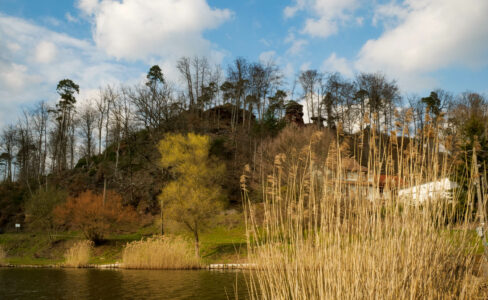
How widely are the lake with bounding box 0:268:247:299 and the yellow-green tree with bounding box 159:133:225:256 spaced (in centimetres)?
509

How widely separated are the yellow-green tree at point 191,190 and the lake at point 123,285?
509 centimetres

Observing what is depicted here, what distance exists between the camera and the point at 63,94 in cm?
4644

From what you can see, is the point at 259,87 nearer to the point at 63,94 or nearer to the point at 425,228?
the point at 63,94

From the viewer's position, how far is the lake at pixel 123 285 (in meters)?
11.6

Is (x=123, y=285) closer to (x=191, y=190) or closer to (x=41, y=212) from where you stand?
(x=191, y=190)

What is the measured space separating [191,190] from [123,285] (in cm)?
953

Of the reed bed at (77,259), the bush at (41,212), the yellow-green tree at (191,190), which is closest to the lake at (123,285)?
the reed bed at (77,259)

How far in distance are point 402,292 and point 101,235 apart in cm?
2551

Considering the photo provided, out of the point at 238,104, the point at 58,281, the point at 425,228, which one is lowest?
the point at 58,281

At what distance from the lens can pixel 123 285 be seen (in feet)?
44.2

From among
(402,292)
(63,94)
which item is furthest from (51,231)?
(402,292)

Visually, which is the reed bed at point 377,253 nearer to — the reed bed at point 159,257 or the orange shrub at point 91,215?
the reed bed at point 159,257

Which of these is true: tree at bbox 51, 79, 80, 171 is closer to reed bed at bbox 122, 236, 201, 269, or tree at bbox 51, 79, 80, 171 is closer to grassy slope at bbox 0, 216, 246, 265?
grassy slope at bbox 0, 216, 246, 265

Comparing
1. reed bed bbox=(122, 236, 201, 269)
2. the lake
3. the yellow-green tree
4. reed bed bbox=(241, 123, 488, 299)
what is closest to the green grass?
the yellow-green tree
